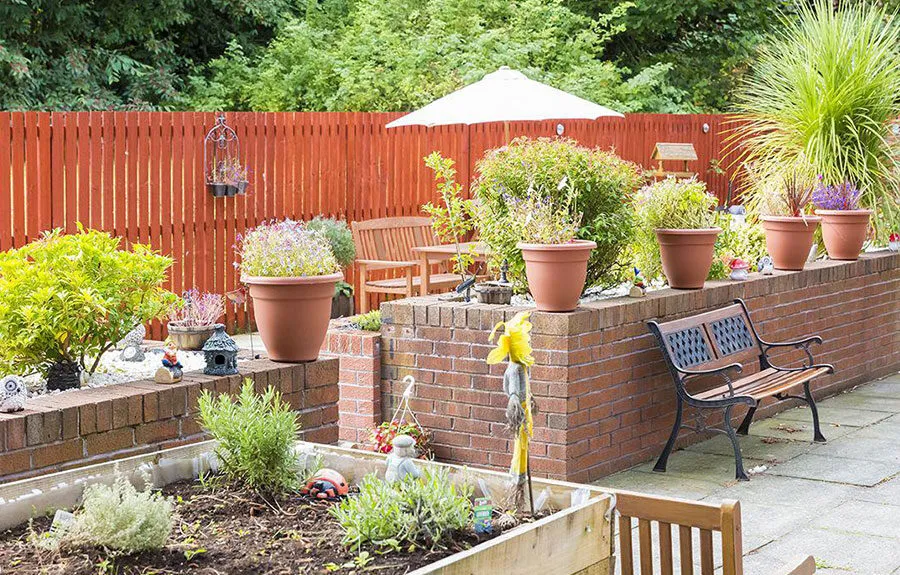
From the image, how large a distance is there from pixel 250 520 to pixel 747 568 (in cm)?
256

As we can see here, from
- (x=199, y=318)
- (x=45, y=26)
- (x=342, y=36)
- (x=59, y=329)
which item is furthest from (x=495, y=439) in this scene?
(x=342, y=36)

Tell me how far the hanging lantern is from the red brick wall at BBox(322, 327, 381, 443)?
492 cm

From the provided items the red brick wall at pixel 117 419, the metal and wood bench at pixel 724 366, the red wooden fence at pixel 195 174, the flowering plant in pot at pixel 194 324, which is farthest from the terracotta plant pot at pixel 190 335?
the red wooden fence at pixel 195 174

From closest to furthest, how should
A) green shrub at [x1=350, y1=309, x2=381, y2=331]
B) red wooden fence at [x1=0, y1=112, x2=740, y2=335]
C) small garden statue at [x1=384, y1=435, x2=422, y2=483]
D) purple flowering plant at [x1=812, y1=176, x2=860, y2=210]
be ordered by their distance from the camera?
small garden statue at [x1=384, y1=435, x2=422, y2=483] < green shrub at [x1=350, y1=309, x2=381, y2=331] < purple flowering plant at [x1=812, y1=176, x2=860, y2=210] < red wooden fence at [x1=0, y1=112, x2=740, y2=335]

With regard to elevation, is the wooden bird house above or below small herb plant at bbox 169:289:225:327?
above

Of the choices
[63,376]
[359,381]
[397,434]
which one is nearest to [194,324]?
[63,376]

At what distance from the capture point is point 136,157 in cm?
1163

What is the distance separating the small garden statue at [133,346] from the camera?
591 cm

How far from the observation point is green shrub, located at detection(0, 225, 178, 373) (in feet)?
16.9

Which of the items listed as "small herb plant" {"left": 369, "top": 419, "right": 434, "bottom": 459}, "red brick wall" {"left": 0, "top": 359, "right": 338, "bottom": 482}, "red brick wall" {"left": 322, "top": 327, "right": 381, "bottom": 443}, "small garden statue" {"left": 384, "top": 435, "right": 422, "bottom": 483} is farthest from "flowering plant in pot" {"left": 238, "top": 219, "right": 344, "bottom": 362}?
"small garden statue" {"left": 384, "top": 435, "right": 422, "bottom": 483}

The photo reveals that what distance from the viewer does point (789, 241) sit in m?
9.43

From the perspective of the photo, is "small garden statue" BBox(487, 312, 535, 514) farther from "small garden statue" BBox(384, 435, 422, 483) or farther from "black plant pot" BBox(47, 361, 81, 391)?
"black plant pot" BBox(47, 361, 81, 391)

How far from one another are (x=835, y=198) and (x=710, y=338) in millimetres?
3226

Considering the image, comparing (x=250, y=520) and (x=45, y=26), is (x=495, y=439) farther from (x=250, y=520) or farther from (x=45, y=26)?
(x=45, y=26)
